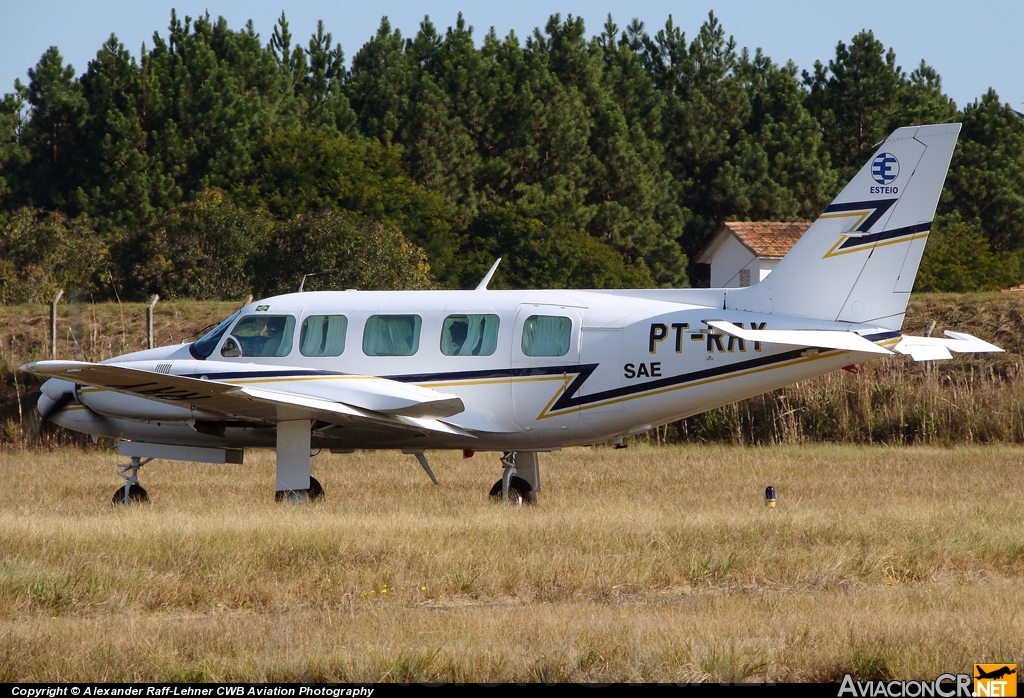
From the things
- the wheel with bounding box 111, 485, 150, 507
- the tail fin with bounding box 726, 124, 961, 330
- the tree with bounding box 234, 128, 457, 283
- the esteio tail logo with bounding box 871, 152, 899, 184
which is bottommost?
the wheel with bounding box 111, 485, 150, 507

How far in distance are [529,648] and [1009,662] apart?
2721 millimetres

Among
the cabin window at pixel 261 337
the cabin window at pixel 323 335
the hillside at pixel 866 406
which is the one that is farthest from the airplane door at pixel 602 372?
the hillside at pixel 866 406

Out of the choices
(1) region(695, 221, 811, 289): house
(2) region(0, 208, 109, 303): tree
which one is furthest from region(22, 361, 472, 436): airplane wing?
(1) region(695, 221, 811, 289): house

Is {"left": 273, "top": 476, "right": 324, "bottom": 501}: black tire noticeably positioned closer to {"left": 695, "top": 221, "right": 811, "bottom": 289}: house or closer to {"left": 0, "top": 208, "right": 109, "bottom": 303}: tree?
{"left": 0, "top": 208, "right": 109, "bottom": 303}: tree

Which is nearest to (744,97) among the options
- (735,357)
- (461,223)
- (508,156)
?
(508,156)

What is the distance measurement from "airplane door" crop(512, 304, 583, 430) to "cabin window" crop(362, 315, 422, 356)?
1261 millimetres

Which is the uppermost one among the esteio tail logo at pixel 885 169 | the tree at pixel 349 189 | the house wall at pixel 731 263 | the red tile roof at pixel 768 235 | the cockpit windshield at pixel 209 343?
the tree at pixel 349 189

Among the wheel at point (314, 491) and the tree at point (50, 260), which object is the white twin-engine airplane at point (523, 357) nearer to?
the wheel at point (314, 491)

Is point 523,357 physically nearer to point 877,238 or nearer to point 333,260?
point 877,238

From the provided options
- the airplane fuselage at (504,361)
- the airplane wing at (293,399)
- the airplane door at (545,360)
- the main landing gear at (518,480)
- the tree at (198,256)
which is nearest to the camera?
the airplane wing at (293,399)

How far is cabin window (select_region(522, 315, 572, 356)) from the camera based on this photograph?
1411 centimetres

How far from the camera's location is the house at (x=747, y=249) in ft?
188

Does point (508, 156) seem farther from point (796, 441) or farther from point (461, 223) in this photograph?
point (796, 441)

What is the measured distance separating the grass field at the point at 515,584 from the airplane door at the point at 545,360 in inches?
46.9
